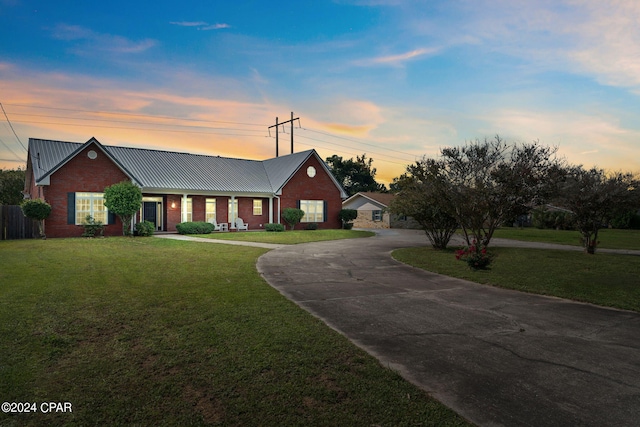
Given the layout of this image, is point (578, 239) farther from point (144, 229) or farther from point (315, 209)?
point (144, 229)

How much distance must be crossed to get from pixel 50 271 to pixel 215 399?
924cm

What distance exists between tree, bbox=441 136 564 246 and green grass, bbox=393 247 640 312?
6.37 ft

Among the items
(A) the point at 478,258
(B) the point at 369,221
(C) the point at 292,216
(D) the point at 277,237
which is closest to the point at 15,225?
(D) the point at 277,237

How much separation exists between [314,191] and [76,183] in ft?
58.4

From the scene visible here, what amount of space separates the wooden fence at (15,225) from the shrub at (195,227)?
8.02 m

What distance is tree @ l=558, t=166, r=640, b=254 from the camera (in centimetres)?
1527

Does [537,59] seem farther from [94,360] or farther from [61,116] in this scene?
[61,116]

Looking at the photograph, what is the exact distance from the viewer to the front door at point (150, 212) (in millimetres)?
25391

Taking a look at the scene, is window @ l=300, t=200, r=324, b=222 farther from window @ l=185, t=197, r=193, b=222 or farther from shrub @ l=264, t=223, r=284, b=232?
window @ l=185, t=197, r=193, b=222

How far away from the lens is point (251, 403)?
318 centimetres

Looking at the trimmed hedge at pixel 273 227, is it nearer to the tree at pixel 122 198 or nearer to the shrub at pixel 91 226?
the tree at pixel 122 198

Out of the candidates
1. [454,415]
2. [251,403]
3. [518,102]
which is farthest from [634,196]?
[251,403]

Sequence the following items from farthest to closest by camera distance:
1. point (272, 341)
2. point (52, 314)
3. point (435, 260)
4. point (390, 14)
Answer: point (390, 14)
point (435, 260)
point (52, 314)
point (272, 341)

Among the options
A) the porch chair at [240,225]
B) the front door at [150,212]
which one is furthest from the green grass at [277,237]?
the front door at [150,212]
